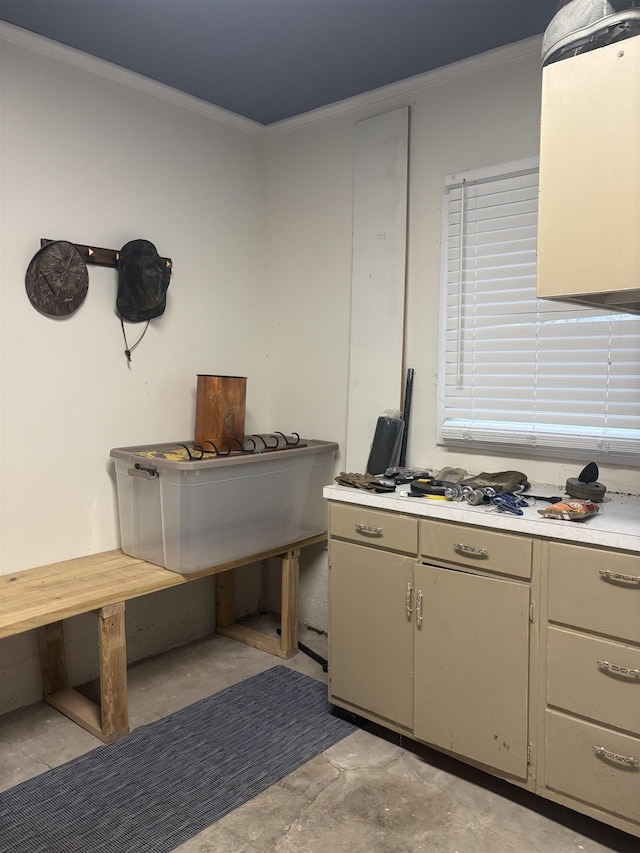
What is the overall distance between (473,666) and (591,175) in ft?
5.11

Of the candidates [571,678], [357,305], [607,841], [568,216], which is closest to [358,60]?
[357,305]

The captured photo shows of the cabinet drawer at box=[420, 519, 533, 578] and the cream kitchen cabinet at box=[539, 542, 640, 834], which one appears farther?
the cabinet drawer at box=[420, 519, 533, 578]

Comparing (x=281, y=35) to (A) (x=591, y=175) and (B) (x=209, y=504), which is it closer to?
(A) (x=591, y=175)

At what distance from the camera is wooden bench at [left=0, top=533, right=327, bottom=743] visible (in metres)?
2.24

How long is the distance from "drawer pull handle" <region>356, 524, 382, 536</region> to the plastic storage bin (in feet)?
1.89

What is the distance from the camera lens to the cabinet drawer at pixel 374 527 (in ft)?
7.63

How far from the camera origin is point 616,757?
186cm

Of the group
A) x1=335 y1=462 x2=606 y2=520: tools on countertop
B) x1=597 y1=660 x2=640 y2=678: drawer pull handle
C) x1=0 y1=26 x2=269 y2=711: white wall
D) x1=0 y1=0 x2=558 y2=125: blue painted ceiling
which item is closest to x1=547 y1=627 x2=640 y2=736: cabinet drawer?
x1=597 y1=660 x2=640 y2=678: drawer pull handle

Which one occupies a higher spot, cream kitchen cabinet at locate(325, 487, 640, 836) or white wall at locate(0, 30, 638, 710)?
white wall at locate(0, 30, 638, 710)

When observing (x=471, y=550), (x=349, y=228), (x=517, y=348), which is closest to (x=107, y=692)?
(x=471, y=550)

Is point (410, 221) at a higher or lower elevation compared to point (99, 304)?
higher

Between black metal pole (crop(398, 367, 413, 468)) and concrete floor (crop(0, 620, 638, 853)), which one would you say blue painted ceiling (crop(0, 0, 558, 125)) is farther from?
concrete floor (crop(0, 620, 638, 853))

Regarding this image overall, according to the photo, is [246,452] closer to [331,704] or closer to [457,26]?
[331,704]

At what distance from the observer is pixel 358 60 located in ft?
8.86
